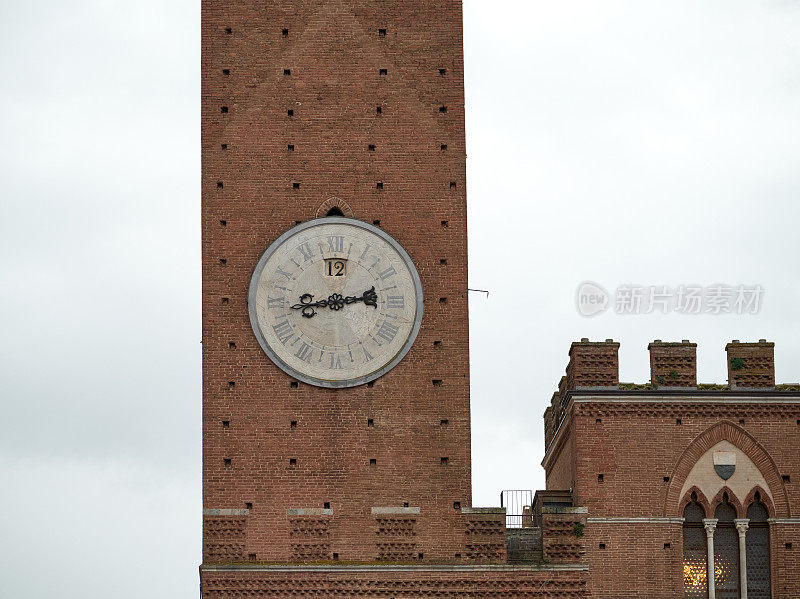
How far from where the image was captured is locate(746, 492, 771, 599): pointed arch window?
5378 centimetres

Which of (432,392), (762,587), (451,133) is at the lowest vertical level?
(762,587)

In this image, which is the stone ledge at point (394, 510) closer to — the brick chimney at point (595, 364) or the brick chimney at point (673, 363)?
the brick chimney at point (595, 364)

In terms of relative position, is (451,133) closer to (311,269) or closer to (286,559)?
(311,269)

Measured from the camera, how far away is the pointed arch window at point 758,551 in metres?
53.8

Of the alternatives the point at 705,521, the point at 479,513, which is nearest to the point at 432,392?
the point at 479,513

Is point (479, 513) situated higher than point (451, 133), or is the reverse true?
point (451, 133)

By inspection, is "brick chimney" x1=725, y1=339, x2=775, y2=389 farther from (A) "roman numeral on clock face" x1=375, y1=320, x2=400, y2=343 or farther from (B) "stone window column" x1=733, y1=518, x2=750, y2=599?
(A) "roman numeral on clock face" x1=375, y1=320, x2=400, y2=343

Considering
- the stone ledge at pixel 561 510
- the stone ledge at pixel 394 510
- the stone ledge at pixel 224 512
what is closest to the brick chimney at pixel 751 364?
the stone ledge at pixel 561 510

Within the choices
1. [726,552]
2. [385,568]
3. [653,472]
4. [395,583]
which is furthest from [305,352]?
[726,552]

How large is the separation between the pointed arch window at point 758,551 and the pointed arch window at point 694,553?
101 cm

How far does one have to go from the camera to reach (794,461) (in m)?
54.5

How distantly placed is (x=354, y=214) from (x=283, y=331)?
124 inches

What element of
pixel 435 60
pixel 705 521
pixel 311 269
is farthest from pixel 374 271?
pixel 705 521

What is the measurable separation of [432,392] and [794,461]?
8.42 meters
